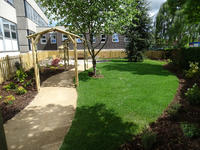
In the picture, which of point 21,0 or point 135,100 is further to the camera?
point 21,0

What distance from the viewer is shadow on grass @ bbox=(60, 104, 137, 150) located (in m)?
3.38

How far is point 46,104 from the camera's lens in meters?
5.93

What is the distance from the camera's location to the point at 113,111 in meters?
5.07

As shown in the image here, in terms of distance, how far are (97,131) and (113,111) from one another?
1.31 metres

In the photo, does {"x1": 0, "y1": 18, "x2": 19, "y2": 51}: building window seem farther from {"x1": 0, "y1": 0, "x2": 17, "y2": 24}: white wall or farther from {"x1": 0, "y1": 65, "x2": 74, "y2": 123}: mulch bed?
{"x1": 0, "y1": 65, "x2": 74, "y2": 123}: mulch bed

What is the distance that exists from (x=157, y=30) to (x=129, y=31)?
768 cm

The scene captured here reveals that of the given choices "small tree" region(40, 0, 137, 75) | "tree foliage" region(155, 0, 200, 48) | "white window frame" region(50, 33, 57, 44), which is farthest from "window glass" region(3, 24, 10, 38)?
"tree foliage" region(155, 0, 200, 48)

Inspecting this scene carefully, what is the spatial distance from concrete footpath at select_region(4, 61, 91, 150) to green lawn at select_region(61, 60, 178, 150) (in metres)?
0.32

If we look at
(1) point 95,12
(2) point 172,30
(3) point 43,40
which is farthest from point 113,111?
(3) point 43,40

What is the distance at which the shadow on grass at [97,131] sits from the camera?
3.38 m

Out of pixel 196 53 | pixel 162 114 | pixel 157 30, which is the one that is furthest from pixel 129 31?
pixel 162 114

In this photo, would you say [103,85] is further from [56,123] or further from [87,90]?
[56,123]

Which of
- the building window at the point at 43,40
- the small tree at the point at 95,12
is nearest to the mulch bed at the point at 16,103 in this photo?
the small tree at the point at 95,12

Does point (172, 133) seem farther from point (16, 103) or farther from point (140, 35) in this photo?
point (140, 35)
